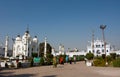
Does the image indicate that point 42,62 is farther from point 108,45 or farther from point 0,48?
point 0,48

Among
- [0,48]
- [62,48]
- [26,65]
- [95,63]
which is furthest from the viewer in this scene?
[0,48]

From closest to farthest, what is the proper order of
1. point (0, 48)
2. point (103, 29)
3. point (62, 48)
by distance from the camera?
point (103, 29), point (62, 48), point (0, 48)

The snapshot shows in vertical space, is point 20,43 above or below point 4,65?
above

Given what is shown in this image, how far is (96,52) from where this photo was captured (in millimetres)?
93938

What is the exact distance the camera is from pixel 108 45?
3593 inches

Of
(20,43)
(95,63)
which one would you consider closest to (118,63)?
(95,63)

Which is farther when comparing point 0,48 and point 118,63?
point 0,48

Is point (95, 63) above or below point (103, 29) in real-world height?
below

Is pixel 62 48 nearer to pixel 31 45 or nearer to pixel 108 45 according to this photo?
pixel 31 45

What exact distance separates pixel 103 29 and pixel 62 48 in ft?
115

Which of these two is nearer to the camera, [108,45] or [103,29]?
[103,29]

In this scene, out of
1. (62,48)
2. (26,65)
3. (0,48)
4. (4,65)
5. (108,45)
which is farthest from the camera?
(0,48)

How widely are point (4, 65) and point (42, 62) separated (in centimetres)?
725

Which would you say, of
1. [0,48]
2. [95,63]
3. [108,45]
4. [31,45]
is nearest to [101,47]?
[108,45]
